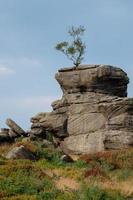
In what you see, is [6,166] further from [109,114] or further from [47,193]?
[109,114]

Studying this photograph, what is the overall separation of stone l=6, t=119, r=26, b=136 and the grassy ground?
10.7 meters

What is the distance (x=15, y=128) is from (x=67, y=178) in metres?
24.4

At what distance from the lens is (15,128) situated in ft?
189

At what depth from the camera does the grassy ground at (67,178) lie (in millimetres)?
26531

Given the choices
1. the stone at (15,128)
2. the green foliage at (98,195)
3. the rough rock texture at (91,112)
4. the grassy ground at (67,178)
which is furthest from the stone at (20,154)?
the stone at (15,128)


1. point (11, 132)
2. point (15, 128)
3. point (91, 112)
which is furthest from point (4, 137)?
point (91, 112)

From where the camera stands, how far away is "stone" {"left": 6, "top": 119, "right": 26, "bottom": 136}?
57656 millimetres

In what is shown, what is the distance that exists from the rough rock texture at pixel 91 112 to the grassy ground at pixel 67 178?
5.18 meters

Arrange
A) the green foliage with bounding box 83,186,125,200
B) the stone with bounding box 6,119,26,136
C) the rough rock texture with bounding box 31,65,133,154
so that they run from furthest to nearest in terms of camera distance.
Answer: the stone with bounding box 6,119,26,136 < the rough rock texture with bounding box 31,65,133,154 < the green foliage with bounding box 83,186,125,200

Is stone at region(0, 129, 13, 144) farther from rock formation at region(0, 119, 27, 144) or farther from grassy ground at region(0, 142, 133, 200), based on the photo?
grassy ground at region(0, 142, 133, 200)

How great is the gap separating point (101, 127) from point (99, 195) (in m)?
26.9

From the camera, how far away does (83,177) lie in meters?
33.9

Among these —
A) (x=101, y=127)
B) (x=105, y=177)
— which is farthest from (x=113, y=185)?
(x=101, y=127)

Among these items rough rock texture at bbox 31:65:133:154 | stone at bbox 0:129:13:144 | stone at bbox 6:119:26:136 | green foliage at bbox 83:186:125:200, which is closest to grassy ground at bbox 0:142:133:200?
green foliage at bbox 83:186:125:200
